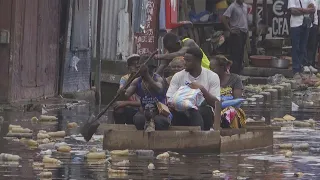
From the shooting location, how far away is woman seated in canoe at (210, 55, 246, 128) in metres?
12.6

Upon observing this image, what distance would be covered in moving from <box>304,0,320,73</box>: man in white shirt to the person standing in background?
2.41m

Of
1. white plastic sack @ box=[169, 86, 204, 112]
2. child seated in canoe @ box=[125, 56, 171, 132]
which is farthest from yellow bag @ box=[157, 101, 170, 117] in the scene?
white plastic sack @ box=[169, 86, 204, 112]

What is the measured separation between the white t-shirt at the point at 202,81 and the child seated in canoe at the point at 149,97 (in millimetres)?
181

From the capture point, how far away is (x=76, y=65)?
20.2 metres

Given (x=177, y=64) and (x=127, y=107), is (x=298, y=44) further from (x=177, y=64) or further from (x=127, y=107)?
(x=127, y=107)

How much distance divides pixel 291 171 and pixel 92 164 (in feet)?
6.36

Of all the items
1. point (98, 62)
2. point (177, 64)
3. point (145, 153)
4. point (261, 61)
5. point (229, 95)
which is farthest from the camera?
point (261, 61)

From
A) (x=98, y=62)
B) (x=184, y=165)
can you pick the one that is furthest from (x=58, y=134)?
(x=98, y=62)

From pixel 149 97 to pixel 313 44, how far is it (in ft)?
56.0

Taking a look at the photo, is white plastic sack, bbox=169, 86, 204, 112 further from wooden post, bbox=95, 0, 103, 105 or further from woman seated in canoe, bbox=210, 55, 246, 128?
wooden post, bbox=95, 0, 103, 105

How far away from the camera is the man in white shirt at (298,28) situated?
26094 millimetres

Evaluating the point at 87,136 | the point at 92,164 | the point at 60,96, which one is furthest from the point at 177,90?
the point at 60,96

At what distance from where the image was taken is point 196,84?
474 inches

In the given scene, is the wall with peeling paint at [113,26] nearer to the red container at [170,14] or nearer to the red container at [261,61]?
the red container at [170,14]
